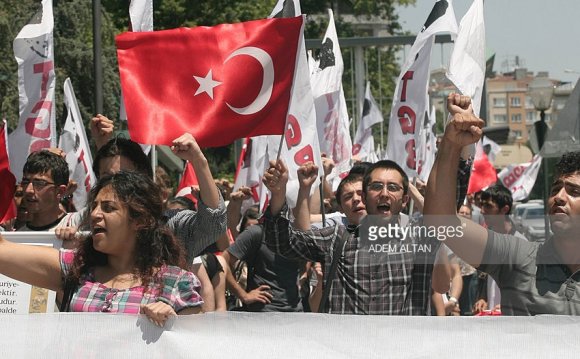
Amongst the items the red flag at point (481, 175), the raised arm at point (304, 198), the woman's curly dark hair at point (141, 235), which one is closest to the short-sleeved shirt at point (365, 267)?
the raised arm at point (304, 198)

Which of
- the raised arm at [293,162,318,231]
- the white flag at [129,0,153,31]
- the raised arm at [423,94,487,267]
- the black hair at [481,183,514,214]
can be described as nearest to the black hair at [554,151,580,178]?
the raised arm at [423,94,487,267]

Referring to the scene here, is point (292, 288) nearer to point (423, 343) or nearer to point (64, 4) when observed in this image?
point (423, 343)

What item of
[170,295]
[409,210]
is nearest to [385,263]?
[170,295]

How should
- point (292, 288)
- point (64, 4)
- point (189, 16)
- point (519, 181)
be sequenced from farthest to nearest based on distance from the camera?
point (189, 16)
point (64, 4)
point (519, 181)
point (292, 288)

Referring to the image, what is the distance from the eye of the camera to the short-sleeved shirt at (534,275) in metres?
4.25

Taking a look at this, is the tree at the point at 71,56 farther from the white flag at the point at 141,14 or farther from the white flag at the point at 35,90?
the white flag at the point at 141,14

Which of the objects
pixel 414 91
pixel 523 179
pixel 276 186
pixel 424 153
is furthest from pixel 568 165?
pixel 523 179

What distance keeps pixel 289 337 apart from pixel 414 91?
5.76m

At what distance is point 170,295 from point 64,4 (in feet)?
70.4

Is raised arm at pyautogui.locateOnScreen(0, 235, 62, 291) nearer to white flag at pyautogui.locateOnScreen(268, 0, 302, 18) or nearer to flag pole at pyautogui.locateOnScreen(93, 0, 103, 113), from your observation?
white flag at pyautogui.locateOnScreen(268, 0, 302, 18)

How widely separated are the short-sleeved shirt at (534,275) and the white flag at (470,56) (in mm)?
4432

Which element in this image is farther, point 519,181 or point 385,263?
point 519,181

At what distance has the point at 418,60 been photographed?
992cm

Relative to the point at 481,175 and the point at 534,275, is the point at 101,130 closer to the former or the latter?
the point at 534,275
